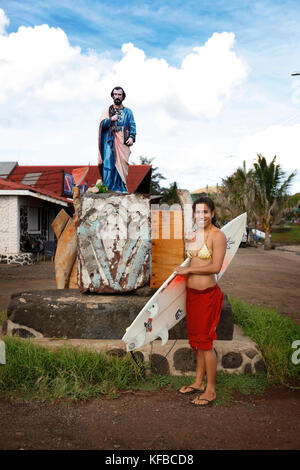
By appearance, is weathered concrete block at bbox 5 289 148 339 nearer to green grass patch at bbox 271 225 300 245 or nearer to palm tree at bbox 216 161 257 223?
palm tree at bbox 216 161 257 223

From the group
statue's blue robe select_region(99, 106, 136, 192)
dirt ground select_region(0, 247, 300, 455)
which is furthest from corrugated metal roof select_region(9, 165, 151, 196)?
dirt ground select_region(0, 247, 300, 455)

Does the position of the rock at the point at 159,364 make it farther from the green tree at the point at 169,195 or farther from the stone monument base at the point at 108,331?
the green tree at the point at 169,195

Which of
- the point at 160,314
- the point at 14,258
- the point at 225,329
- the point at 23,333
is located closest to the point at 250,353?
the point at 225,329

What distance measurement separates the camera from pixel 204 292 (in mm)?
2891

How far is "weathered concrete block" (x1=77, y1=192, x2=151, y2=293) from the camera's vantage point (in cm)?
377

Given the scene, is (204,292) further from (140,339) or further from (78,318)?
(78,318)

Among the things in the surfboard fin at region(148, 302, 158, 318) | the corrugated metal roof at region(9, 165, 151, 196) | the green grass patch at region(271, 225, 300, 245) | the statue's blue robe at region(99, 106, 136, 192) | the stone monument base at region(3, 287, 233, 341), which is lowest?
the green grass patch at region(271, 225, 300, 245)

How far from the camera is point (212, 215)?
3.07 m

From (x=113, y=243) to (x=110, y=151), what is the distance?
1417 mm

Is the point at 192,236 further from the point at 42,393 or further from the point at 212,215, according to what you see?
the point at 42,393

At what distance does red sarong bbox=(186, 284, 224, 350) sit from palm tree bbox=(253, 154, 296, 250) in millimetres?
21218

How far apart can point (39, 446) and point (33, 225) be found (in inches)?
542

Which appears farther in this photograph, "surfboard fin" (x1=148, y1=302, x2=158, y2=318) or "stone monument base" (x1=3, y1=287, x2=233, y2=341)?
"stone monument base" (x1=3, y1=287, x2=233, y2=341)
